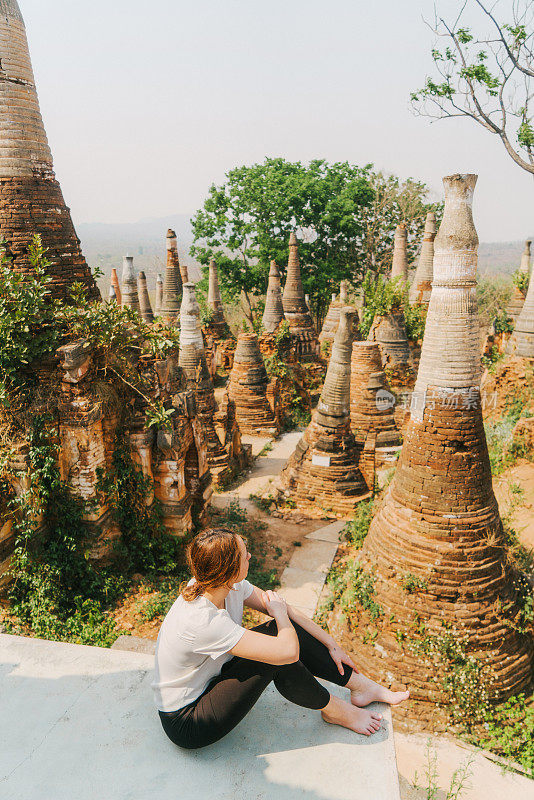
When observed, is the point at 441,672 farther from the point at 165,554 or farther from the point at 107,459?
the point at 107,459

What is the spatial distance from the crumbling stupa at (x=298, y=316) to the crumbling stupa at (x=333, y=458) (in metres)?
8.79

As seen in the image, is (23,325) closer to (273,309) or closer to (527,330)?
(527,330)

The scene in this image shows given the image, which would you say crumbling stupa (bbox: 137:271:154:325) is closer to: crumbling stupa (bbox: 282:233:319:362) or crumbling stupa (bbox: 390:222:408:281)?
crumbling stupa (bbox: 282:233:319:362)

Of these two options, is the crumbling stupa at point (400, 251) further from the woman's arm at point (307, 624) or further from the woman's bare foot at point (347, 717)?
the woman's bare foot at point (347, 717)

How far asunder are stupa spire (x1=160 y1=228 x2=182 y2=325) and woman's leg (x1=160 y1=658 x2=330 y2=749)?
1623cm

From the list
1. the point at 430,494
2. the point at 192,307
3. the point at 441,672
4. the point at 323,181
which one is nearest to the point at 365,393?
the point at 192,307

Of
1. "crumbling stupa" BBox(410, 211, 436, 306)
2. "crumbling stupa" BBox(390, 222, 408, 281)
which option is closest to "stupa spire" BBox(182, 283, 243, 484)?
"crumbling stupa" BBox(410, 211, 436, 306)

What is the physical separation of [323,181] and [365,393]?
1752 cm

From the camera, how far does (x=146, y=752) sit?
8.96 feet

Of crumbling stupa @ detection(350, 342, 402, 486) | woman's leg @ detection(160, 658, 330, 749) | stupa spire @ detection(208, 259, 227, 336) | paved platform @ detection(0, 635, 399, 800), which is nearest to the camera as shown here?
paved platform @ detection(0, 635, 399, 800)

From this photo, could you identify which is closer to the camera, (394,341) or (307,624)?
(307,624)

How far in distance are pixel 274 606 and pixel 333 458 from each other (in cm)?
790

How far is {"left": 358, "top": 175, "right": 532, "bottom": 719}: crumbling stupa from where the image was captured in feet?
17.5

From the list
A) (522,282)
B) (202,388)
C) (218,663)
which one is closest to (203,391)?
(202,388)
